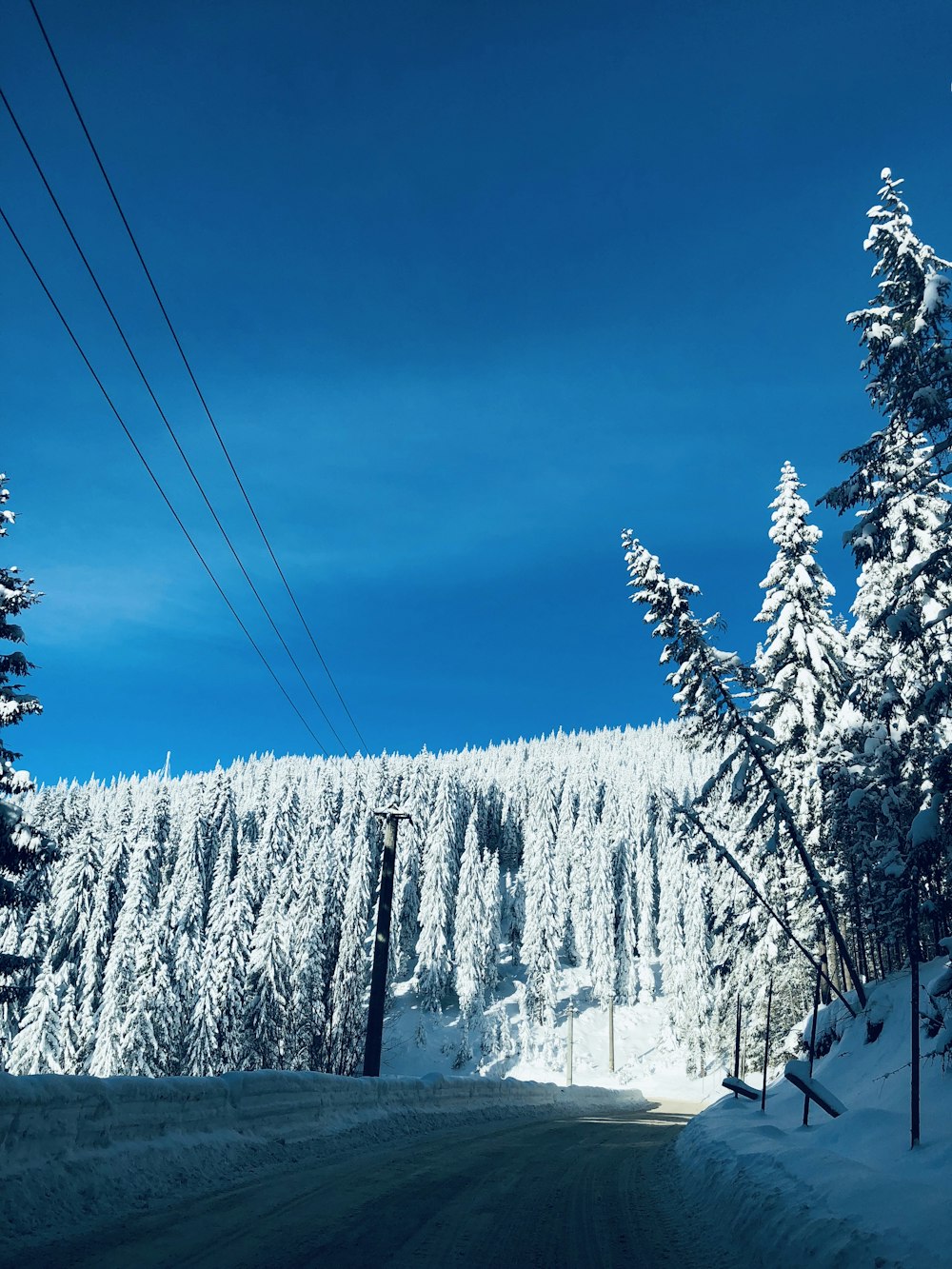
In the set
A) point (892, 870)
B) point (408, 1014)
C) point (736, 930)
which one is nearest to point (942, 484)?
point (892, 870)

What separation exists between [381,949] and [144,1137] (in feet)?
41.9

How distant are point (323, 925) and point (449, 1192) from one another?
51.2 metres

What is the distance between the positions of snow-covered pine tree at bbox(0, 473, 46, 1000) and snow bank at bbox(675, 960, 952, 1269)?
15569 millimetres

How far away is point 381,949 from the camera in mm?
20391

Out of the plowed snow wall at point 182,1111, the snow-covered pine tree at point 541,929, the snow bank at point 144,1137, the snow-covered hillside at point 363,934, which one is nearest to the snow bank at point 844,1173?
the snow bank at point 144,1137

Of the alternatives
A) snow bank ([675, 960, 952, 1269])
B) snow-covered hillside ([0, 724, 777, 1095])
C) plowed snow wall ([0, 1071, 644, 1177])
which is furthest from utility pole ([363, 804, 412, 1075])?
snow-covered hillside ([0, 724, 777, 1095])

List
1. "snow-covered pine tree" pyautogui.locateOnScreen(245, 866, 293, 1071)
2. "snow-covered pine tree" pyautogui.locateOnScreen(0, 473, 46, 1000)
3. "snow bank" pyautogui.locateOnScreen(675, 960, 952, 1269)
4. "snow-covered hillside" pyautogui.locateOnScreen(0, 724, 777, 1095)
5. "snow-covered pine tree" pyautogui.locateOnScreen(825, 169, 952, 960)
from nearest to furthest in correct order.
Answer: "snow bank" pyautogui.locateOnScreen(675, 960, 952, 1269) → "snow-covered pine tree" pyautogui.locateOnScreen(825, 169, 952, 960) → "snow-covered pine tree" pyautogui.locateOnScreen(0, 473, 46, 1000) → "snow-covered hillside" pyautogui.locateOnScreen(0, 724, 777, 1095) → "snow-covered pine tree" pyautogui.locateOnScreen(245, 866, 293, 1071)

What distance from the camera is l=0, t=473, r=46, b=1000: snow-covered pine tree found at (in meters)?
18.0

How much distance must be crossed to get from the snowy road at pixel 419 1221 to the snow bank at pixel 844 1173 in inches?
23.8

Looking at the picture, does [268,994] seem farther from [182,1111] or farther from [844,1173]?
[844,1173]

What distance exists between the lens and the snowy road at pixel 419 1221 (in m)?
5.73

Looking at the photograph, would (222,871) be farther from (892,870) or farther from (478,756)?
(478,756)

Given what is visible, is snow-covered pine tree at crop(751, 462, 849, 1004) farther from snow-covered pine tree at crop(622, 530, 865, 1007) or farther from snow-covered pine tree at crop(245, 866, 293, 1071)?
snow-covered pine tree at crop(245, 866, 293, 1071)

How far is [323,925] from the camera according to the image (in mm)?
56219
